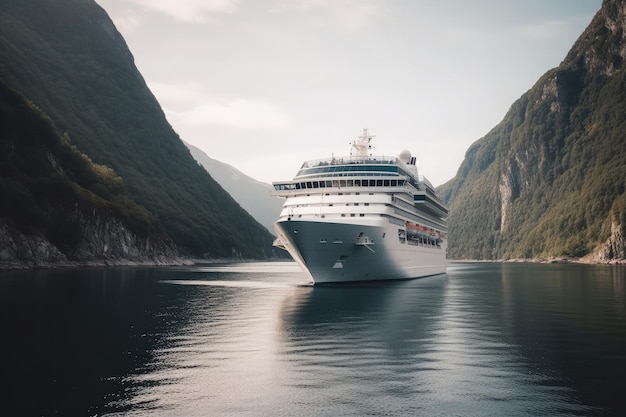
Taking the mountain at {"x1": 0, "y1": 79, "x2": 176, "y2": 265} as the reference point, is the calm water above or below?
below

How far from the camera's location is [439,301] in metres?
47.1

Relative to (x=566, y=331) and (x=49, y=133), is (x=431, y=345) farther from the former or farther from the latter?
(x=49, y=133)

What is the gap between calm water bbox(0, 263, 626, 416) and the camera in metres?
15.5

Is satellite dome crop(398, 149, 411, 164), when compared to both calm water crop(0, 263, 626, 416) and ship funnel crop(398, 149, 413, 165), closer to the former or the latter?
ship funnel crop(398, 149, 413, 165)

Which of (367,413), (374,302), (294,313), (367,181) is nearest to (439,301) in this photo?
(374,302)

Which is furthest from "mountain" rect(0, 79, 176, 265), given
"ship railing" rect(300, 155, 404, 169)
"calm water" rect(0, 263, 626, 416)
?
"calm water" rect(0, 263, 626, 416)

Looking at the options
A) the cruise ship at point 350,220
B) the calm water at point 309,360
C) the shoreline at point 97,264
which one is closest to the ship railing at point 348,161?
the cruise ship at point 350,220

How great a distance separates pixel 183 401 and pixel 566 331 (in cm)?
2215

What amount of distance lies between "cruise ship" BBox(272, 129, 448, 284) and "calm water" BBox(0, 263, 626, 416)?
55.9 ft

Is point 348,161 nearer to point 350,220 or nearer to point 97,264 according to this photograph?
point 350,220

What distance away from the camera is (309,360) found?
21422 mm

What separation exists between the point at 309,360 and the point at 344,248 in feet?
124

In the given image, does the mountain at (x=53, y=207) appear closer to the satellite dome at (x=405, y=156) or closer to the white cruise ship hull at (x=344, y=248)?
the white cruise ship hull at (x=344, y=248)

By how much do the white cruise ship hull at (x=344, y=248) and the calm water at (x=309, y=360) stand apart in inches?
638
